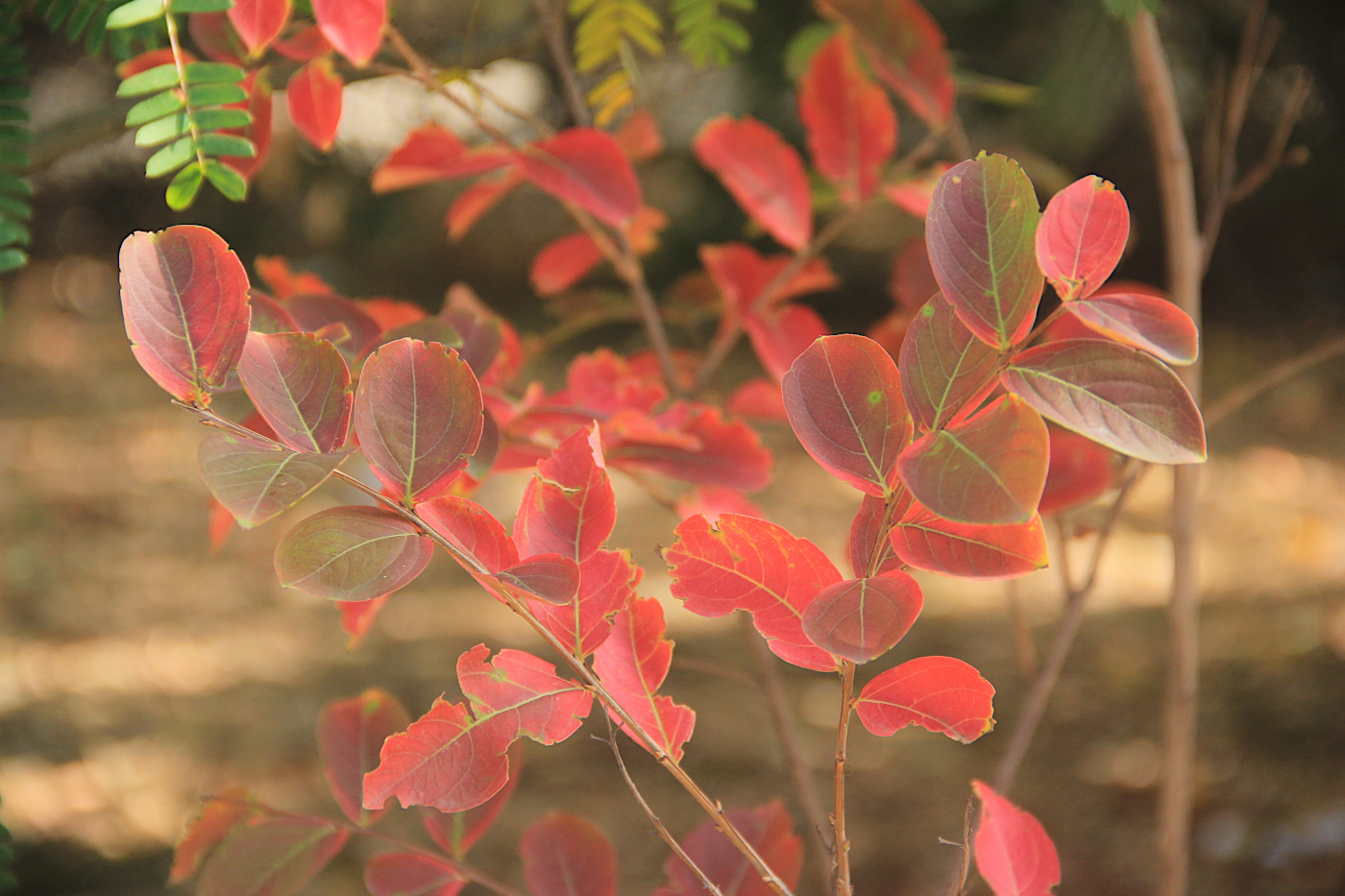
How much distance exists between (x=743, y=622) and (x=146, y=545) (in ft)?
5.70

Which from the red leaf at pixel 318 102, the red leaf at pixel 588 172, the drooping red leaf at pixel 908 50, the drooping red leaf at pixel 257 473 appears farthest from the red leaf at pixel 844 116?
the drooping red leaf at pixel 257 473

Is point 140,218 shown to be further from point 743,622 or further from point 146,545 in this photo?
point 743,622

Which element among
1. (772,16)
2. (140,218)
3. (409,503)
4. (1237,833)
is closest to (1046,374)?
(409,503)

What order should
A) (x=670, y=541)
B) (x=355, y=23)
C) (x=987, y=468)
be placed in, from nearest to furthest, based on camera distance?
(x=987, y=468) → (x=355, y=23) → (x=670, y=541)

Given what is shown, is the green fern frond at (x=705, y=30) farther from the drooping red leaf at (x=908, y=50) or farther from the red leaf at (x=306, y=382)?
the red leaf at (x=306, y=382)

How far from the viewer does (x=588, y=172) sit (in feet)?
1.47

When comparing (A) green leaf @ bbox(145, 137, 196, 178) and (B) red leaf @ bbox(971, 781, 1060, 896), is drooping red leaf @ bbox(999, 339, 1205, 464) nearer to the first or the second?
(B) red leaf @ bbox(971, 781, 1060, 896)

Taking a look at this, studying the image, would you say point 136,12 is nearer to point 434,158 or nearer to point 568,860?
point 434,158

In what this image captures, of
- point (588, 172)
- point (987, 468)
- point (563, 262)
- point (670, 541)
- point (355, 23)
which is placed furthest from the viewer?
point (670, 541)

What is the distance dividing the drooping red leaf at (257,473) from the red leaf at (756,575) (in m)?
0.10

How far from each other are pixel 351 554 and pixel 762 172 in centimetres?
35

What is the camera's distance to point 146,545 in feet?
6.04

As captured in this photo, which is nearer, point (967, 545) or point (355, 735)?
point (967, 545)

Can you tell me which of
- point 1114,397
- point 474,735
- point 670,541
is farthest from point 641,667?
point 670,541
